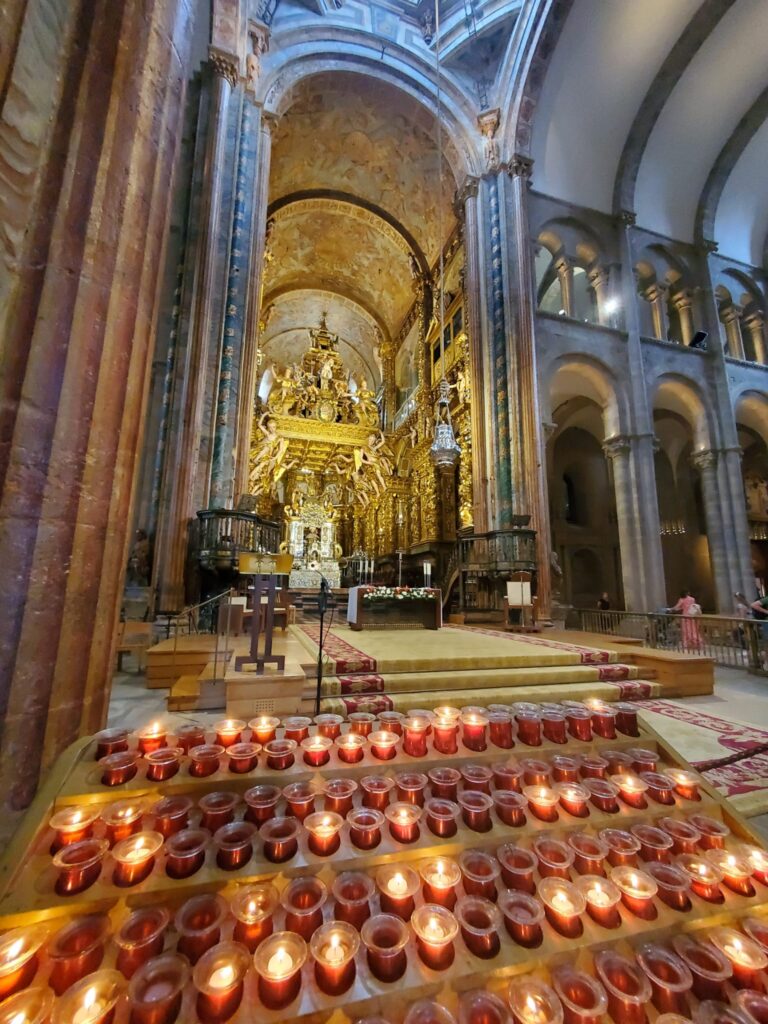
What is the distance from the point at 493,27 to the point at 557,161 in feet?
11.3

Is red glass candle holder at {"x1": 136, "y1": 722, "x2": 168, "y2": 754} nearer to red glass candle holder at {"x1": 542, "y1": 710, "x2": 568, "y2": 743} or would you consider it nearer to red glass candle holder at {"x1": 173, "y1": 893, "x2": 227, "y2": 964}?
red glass candle holder at {"x1": 173, "y1": 893, "x2": 227, "y2": 964}

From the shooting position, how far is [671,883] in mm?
1514

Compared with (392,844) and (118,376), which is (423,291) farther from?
(392,844)

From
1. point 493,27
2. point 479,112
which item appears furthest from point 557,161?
point 493,27

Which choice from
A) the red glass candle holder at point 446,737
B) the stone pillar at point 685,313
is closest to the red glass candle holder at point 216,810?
the red glass candle holder at point 446,737

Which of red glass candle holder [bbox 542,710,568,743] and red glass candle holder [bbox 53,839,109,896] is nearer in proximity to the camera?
red glass candle holder [bbox 53,839,109,896]

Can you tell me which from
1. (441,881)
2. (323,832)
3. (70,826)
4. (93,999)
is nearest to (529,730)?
Answer: (441,881)

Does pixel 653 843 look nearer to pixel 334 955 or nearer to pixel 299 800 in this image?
pixel 334 955

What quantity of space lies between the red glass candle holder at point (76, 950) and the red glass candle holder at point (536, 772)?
1.66 m

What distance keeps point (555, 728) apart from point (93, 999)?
2.09m

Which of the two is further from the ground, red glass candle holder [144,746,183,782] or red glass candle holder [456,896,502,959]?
red glass candle holder [144,746,183,782]

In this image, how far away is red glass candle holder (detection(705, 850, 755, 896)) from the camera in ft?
5.02

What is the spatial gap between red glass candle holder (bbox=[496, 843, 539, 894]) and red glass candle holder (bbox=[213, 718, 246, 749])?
1278 mm

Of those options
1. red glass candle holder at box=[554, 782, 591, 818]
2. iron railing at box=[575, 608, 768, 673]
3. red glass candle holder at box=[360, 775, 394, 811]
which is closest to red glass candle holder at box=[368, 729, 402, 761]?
red glass candle holder at box=[360, 775, 394, 811]
